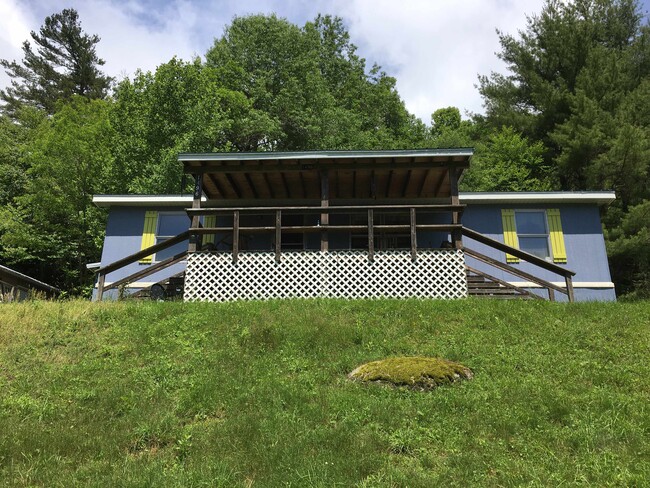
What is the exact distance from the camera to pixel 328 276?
11.9 metres

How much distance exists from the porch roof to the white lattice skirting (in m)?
2.31

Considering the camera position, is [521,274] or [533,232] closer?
[521,274]

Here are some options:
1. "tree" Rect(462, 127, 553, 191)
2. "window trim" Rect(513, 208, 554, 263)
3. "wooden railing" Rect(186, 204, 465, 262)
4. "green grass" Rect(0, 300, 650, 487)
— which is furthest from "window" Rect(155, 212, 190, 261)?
"tree" Rect(462, 127, 553, 191)

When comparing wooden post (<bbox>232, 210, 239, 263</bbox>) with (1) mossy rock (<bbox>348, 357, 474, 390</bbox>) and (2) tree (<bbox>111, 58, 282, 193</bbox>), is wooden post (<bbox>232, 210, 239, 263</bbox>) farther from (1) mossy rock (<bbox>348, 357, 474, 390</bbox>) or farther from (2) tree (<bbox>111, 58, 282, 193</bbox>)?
(2) tree (<bbox>111, 58, 282, 193</bbox>)

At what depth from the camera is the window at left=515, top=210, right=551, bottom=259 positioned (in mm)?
15141

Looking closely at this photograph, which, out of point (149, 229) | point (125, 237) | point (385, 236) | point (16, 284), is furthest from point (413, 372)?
point (16, 284)

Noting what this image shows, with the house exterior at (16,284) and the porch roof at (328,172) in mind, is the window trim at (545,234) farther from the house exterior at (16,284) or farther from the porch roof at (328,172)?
the house exterior at (16,284)

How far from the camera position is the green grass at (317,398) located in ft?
16.1

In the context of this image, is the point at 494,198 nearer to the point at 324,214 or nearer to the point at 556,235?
the point at 556,235

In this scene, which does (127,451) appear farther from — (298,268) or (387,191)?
(387,191)

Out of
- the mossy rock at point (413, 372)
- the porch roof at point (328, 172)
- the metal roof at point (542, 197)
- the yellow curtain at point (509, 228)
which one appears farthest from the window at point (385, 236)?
the mossy rock at point (413, 372)

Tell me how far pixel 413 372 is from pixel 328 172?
24.9 ft

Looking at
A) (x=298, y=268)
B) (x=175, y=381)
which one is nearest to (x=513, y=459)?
(x=175, y=381)

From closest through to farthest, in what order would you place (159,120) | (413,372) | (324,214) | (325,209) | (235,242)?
(413,372), (235,242), (325,209), (324,214), (159,120)
